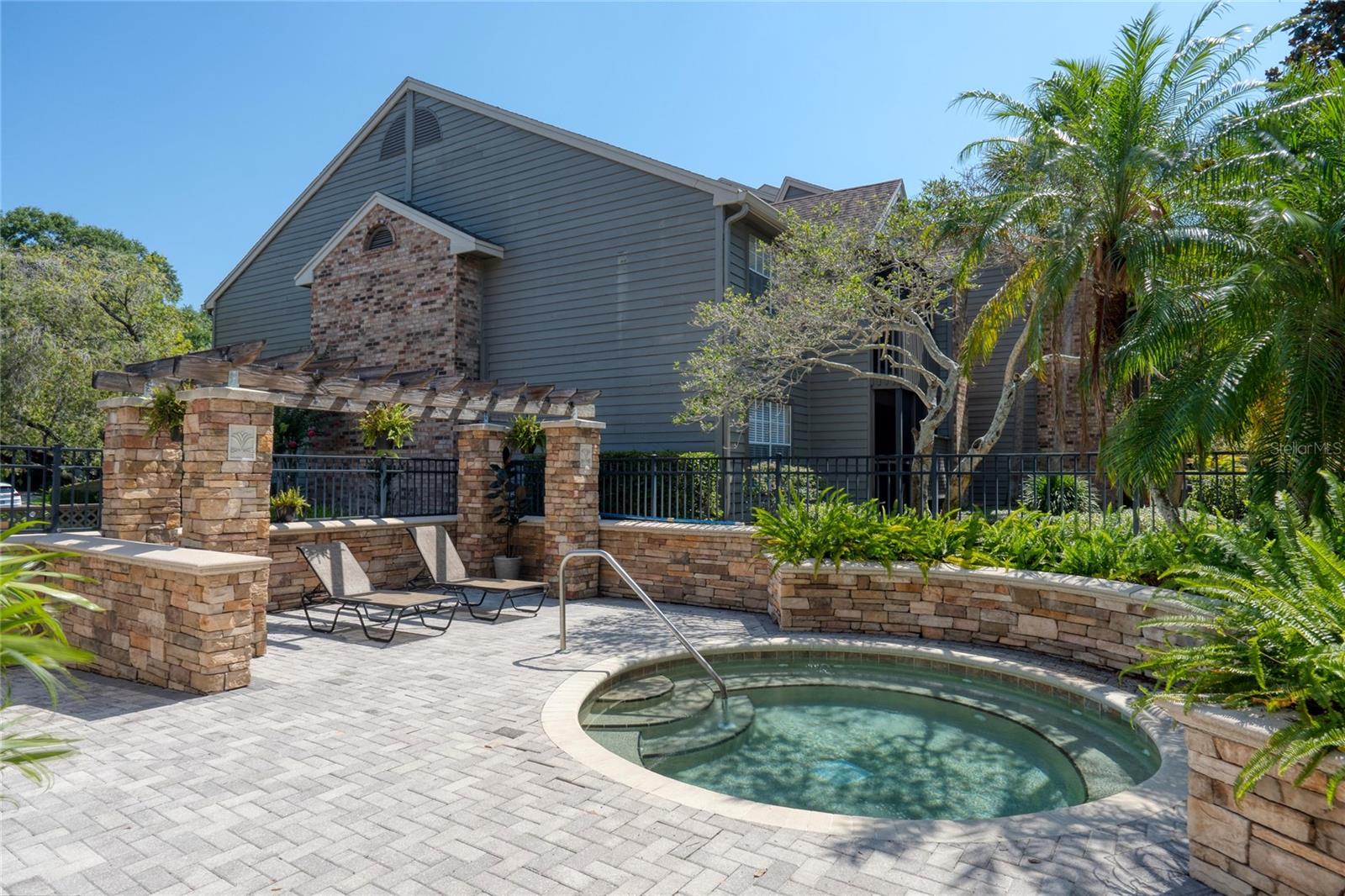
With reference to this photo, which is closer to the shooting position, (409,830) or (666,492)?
(409,830)

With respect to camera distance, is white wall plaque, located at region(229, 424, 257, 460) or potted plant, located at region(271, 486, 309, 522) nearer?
white wall plaque, located at region(229, 424, 257, 460)

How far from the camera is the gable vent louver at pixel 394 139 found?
672 inches

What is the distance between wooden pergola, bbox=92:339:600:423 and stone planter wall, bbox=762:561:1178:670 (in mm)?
4268

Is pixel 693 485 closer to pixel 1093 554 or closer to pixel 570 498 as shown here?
pixel 570 498

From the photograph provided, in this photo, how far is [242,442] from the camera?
23.1 feet

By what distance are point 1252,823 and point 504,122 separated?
52.5 ft

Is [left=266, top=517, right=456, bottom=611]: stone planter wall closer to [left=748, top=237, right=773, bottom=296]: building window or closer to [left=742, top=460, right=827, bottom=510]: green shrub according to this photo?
[left=742, top=460, right=827, bottom=510]: green shrub

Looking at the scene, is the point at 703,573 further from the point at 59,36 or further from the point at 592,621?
the point at 59,36

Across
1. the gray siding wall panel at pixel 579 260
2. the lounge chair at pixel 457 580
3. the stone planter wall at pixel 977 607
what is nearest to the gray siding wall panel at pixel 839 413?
the gray siding wall panel at pixel 579 260

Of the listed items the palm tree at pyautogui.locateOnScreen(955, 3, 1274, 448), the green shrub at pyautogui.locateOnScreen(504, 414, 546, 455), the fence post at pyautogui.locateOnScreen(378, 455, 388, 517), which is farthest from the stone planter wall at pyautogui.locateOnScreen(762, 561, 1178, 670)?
the fence post at pyautogui.locateOnScreen(378, 455, 388, 517)

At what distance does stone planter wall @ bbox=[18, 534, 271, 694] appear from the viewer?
18.6 ft

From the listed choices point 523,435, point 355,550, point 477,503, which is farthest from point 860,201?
point 355,550

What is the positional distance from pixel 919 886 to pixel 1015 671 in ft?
12.5

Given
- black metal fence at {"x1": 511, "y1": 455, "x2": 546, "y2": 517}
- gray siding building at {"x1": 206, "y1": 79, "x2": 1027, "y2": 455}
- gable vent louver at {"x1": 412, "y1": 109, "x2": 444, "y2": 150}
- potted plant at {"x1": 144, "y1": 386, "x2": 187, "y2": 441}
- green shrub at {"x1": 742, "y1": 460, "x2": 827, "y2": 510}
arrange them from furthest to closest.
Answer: gable vent louver at {"x1": 412, "y1": 109, "x2": 444, "y2": 150}, gray siding building at {"x1": 206, "y1": 79, "x2": 1027, "y2": 455}, black metal fence at {"x1": 511, "y1": 455, "x2": 546, "y2": 517}, green shrub at {"x1": 742, "y1": 460, "x2": 827, "y2": 510}, potted plant at {"x1": 144, "y1": 386, "x2": 187, "y2": 441}
